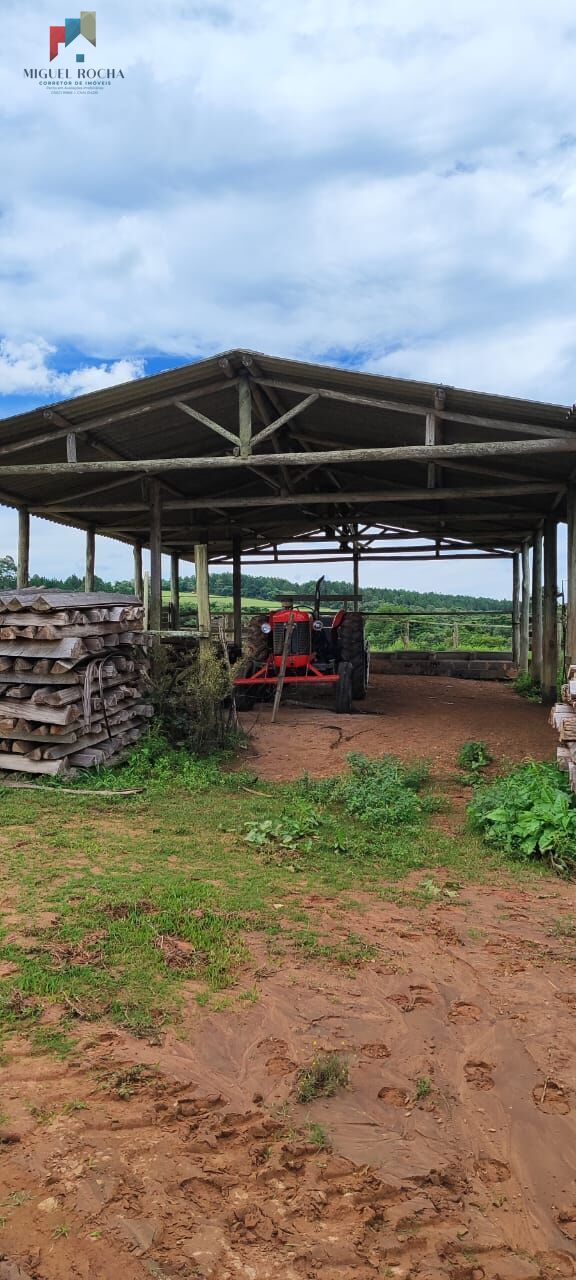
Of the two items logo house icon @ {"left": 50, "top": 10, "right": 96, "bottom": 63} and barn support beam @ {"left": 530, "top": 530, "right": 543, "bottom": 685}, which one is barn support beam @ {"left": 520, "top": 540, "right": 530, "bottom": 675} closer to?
barn support beam @ {"left": 530, "top": 530, "right": 543, "bottom": 685}

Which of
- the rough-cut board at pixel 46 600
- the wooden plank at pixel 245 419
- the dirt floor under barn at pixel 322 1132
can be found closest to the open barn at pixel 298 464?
the wooden plank at pixel 245 419

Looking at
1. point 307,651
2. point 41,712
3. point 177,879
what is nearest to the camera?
point 177,879

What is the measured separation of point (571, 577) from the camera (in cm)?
1099

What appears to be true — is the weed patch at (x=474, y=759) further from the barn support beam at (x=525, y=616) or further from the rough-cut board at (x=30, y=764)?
the barn support beam at (x=525, y=616)

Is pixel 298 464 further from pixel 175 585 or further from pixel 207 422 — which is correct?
pixel 175 585

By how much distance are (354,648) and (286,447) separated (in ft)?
12.4

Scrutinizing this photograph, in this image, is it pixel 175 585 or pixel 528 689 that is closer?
pixel 528 689

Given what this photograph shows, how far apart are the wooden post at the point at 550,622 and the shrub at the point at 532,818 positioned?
7.45 metres

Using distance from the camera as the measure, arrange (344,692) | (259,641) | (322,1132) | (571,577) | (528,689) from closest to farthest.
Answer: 1. (322,1132)
2. (571,577)
3. (344,692)
4. (259,641)
5. (528,689)

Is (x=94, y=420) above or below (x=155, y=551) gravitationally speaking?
above

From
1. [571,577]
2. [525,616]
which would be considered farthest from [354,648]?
[525,616]

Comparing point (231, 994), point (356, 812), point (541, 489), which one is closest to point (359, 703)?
point (541, 489)

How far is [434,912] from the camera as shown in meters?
4.63

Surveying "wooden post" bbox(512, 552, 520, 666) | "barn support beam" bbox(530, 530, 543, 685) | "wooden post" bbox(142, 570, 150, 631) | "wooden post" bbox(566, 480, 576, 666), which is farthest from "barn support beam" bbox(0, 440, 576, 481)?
"wooden post" bbox(512, 552, 520, 666)
